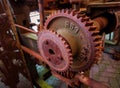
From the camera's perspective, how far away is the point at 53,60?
737 mm

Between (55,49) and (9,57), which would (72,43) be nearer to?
(55,49)

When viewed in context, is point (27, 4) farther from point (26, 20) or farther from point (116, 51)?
point (116, 51)

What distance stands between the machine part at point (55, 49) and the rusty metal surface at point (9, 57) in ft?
2.27

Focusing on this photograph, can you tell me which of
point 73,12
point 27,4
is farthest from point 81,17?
point 27,4

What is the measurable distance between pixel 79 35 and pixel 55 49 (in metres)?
0.15

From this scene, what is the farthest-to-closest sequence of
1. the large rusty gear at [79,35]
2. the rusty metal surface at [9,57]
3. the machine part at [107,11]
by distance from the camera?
the rusty metal surface at [9,57], the machine part at [107,11], the large rusty gear at [79,35]

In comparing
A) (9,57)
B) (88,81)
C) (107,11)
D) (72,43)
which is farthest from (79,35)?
(9,57)

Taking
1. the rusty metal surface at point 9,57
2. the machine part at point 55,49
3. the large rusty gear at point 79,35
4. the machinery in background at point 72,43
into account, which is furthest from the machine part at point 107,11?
the rusty metal surface at point 9,57

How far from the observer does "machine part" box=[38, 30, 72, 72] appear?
0.63 meters

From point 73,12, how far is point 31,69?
129cm

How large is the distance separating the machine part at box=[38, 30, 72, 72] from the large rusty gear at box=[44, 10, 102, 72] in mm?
58

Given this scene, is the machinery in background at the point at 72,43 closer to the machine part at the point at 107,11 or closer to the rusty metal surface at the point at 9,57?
the machine part at the point at 107,11

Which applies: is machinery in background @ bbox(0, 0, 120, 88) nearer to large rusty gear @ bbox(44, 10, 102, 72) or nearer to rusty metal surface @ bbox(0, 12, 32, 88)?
large rusty gear @ bbox(44, 10, 102, 72)

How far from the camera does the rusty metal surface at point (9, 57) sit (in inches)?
50.9
